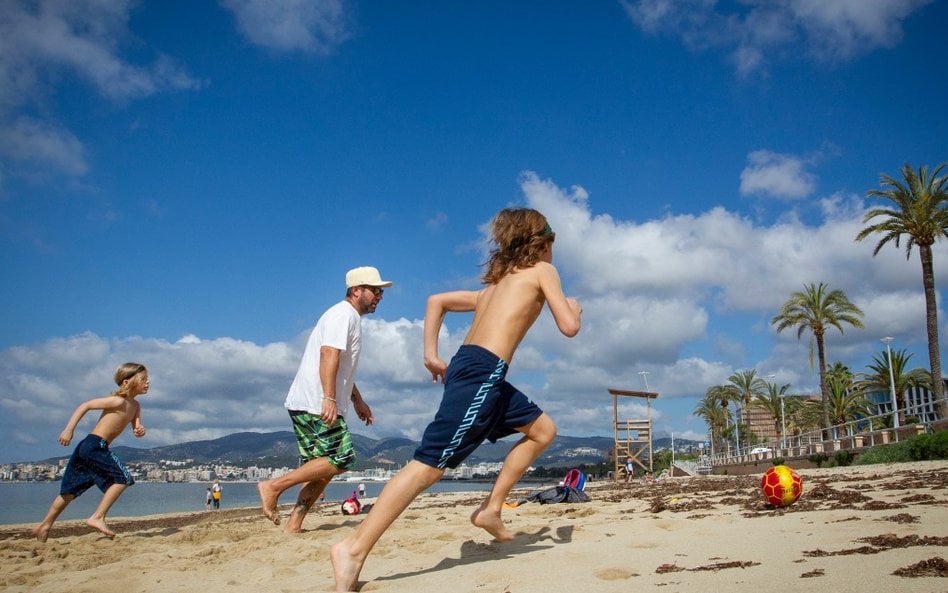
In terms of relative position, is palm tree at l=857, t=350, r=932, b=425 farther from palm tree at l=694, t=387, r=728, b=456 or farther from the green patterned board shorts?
the green patterned board shorts

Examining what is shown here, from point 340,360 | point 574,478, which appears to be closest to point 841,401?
point 574,478

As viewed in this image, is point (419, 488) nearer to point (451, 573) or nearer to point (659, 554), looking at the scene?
point (451, 573)

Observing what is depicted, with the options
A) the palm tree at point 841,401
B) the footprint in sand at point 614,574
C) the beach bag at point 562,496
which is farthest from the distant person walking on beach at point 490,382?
the palm tree at point 841,401

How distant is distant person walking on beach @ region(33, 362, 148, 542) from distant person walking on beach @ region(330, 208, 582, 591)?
4.67 meters

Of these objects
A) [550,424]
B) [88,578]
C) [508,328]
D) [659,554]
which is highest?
[508,328]

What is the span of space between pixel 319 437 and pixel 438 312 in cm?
206

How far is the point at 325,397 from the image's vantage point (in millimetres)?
5156

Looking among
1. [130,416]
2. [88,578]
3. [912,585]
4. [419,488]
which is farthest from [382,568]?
[130,416]

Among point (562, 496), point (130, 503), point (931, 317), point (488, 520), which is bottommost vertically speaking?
point (130, 503)

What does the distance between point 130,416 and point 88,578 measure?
3226 mm

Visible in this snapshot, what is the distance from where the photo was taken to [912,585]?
2490 mm

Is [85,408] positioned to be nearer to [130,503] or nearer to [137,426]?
[137,426]

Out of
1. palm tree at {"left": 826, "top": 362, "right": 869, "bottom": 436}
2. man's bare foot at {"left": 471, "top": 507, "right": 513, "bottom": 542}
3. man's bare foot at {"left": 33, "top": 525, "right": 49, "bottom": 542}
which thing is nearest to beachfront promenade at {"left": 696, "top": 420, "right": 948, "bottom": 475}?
palm tree at {"left": 826, "top": 362, "right": 869, "bottom": 436}

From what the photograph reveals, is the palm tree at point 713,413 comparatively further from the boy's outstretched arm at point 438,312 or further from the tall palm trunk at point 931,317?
the boy's outstretched arm at point 438,312
